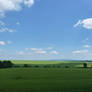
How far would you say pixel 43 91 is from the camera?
69.7 ft

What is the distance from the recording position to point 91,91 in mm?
20312

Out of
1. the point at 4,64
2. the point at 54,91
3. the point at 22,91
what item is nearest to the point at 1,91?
the point at 22,91

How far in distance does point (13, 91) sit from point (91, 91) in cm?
1118

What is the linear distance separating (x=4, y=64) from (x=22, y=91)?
91.0 metres

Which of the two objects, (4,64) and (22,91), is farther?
(4,64)

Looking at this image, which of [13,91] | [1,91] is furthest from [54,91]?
[1,91]

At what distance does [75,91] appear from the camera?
68.8 ft

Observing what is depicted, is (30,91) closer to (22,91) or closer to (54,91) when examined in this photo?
(22,91)

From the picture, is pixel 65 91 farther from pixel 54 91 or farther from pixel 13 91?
pixel 13 91

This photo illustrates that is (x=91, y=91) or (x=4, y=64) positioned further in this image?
(x=4, y=64)

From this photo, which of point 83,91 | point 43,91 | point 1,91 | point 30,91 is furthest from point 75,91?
point 1,91

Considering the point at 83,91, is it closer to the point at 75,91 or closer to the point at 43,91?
the point at 75,91

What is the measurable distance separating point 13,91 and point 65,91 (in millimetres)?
7578

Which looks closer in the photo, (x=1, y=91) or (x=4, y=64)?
(x=1, y=91)
